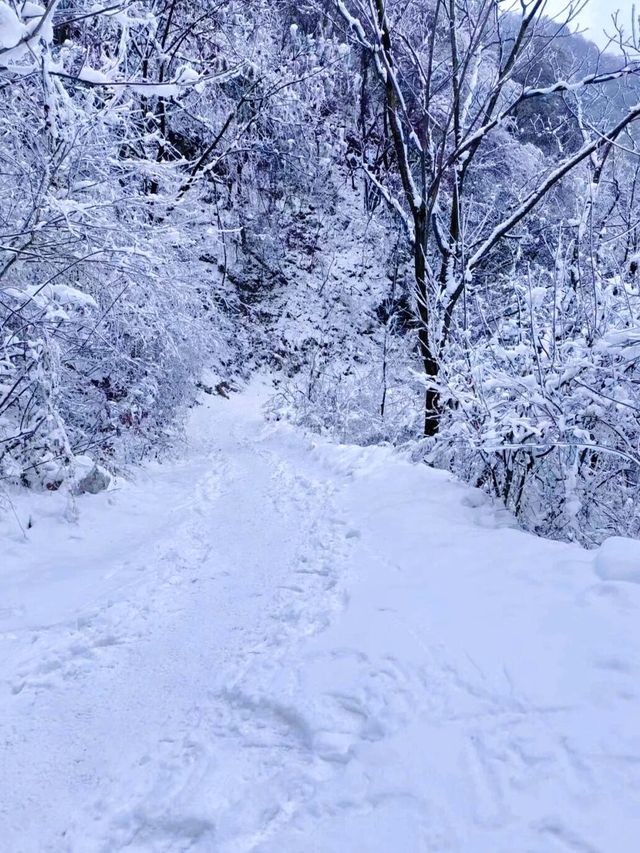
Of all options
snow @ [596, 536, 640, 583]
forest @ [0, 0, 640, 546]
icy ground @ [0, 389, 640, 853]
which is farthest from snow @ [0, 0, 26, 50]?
snow @ [596, 536, 640, 583]

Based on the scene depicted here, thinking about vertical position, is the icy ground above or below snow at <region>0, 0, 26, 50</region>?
below

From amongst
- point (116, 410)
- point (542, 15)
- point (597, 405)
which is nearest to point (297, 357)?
point (116, 410)

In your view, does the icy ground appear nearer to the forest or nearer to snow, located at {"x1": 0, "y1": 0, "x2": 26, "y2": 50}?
the forest

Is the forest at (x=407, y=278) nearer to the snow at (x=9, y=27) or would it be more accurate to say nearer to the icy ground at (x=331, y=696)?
the snow at (x=9, y=27)

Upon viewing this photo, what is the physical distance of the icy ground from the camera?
5.76 ft

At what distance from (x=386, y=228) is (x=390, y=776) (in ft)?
81.1

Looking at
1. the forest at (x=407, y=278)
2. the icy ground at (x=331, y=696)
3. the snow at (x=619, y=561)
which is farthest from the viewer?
the forest at (x=407, y=278)

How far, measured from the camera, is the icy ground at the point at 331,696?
69.1 inches

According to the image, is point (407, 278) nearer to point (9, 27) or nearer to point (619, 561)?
point (619, 561)

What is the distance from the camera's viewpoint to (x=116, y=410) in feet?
27.3

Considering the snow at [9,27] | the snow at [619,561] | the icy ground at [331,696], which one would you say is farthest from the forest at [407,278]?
the icy ground at [331,696]

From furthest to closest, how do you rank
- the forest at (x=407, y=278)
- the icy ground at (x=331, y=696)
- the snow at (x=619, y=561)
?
the forest at (x=407, y=278), the snow at (x=619, y=561), the icy ground at (x=331, y=696)

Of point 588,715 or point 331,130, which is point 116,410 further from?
point 331,130

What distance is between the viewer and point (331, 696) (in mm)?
2439
